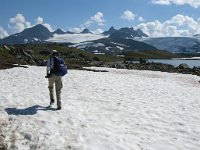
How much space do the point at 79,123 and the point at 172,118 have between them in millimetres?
5460

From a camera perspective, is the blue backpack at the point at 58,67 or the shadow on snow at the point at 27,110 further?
the blue backpack at the point at 58,67

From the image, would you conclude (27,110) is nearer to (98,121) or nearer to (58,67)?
(58,67)

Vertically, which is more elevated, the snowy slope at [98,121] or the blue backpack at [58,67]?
the blue backpack at [58,67]

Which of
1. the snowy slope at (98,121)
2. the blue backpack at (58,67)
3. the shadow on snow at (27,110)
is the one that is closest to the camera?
the snowy slope at (98,121)

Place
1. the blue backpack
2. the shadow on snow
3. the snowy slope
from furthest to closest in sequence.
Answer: the blue backpack → the shadow on snow → the snowy slope

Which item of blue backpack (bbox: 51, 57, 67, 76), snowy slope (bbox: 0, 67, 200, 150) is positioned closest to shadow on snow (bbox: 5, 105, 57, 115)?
snowy slope (bbox: 0, 67, 200, 150)

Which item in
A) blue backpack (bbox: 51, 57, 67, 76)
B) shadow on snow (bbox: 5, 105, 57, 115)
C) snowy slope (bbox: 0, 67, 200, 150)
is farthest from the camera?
blue backpack (bbox: 51, 57, 67, 76)

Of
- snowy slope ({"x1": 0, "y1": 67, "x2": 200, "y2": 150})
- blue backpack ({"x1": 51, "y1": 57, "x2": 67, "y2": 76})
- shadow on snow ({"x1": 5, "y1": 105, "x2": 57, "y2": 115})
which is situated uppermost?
blue backpack ({"x1": 51, "y1": 57, "x2": 67, "y2": 76})

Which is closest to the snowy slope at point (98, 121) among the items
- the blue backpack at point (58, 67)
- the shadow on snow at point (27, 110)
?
the shadow on snow at point (27, 110)

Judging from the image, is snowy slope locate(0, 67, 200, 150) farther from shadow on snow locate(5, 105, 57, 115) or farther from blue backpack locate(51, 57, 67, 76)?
blue backpack locate(51, 57, 67, 76)

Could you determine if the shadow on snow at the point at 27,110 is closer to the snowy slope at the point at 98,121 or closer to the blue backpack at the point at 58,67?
the snowy slope at the point at 98,121

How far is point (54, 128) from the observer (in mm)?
15289

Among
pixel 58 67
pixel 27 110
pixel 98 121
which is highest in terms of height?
pixel 58 67

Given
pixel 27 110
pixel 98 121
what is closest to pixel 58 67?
pixel 27 110
